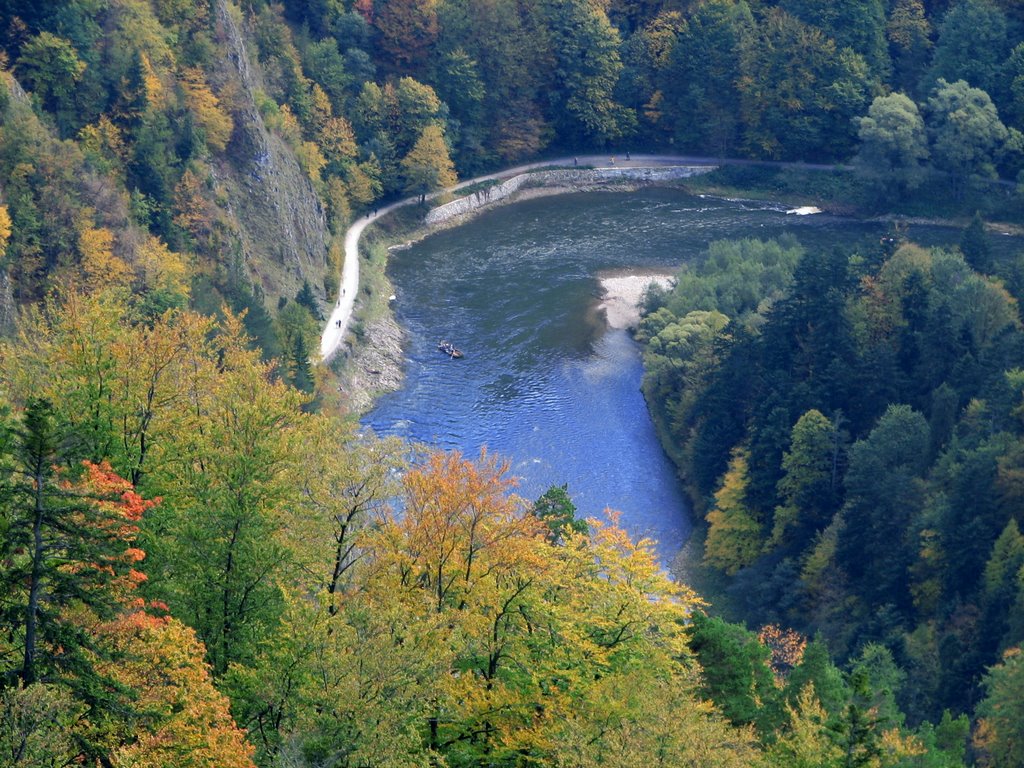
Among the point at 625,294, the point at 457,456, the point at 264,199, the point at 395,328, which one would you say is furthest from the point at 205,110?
the point at 457,456

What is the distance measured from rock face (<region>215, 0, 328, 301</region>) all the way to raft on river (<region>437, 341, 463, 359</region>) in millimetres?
9194

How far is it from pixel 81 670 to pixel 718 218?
9840cm

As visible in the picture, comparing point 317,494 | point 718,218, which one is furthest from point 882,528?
point 718,218

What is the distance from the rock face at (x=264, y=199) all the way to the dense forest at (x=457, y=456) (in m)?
0.34

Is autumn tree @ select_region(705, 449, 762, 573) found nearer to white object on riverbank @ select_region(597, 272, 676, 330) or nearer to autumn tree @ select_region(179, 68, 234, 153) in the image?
white object on riverbank @ select_region(597, 272, 676, 330)

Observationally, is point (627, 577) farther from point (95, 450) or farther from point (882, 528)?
point (882, 528)

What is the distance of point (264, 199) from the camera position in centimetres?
9219

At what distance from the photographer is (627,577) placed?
3866 cm

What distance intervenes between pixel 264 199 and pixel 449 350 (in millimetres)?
16497

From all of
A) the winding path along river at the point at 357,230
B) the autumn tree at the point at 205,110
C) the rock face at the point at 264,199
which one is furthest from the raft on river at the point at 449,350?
the autumn tree at the point at 205,110

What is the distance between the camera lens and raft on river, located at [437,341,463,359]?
91.4 meters

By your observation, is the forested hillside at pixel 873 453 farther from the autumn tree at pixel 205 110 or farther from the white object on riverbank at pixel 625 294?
the autumn tree at pixel 205 110

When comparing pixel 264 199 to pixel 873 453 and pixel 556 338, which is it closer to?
pixel 556 338

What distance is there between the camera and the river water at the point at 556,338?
77.5 m
